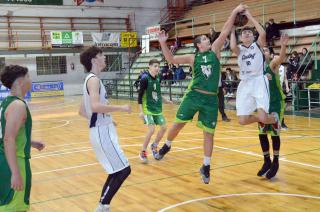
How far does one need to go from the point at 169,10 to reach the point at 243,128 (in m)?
18.5

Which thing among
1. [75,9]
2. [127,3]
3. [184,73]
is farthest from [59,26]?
[184,73]

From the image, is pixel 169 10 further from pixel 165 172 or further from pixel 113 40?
pixel 165 172

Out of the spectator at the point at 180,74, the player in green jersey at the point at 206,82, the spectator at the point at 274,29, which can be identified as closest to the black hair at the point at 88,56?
the player in green jersey at the point at 206,82

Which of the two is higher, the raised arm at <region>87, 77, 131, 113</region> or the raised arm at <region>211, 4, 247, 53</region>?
the raised arm at <region>211, 4, 247, 53</region>

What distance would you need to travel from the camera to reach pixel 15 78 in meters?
3.09

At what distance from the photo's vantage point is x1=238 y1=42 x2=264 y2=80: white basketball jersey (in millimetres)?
5352

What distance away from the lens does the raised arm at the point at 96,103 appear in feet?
11.8

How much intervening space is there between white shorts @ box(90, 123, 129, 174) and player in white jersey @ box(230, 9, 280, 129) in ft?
7.20

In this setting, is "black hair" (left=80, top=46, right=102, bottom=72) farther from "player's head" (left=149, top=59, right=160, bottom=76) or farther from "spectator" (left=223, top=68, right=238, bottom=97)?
"spectator" (left=223, top=68, right=238, bottom=97)

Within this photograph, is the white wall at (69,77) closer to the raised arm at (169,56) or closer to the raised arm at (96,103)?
the raised arm at (169,56)

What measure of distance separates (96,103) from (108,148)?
48 centimetres

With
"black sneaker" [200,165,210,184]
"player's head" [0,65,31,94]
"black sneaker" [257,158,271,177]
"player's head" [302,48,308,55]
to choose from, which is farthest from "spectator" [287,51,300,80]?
"player's head" [0,65,31,94]

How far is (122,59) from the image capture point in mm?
28000

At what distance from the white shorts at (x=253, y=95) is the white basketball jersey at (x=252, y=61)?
0.08 meters
